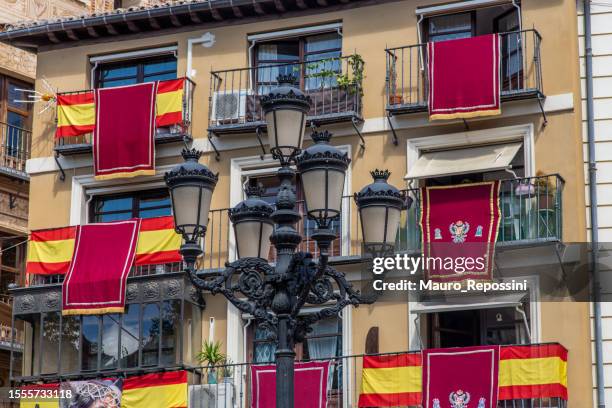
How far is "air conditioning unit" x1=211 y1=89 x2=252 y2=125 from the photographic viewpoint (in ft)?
90.3

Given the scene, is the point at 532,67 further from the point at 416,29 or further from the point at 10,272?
the point at 10,272

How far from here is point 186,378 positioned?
86.8 feet

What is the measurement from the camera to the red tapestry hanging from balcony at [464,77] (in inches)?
1000

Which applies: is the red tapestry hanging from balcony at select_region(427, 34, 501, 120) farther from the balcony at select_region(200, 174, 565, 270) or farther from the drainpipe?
the drainpipe

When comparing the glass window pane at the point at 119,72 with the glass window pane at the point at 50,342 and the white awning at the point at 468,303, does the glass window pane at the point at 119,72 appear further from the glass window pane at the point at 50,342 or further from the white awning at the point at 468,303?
the white awning at the point at 468,303

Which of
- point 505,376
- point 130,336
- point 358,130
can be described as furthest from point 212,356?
point 505,376

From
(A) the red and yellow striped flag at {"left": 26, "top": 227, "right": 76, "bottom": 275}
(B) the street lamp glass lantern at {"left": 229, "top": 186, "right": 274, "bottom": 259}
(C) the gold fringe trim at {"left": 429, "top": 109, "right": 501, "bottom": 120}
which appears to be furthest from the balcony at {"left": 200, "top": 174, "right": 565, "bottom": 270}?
(B) the street lamp glass lantern at {"left": 229, "top": 186, "right": 274, "bottom": 259}

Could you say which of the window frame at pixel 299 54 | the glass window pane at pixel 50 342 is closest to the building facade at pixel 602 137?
the window frame at pixel 299 54

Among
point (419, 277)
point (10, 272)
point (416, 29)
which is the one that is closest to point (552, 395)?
point (419, 277)

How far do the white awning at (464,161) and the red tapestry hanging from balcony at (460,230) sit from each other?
0.88ft

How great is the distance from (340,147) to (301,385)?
14.4 feet

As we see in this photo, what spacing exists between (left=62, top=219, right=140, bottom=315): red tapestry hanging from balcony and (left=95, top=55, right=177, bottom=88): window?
10.3 ft

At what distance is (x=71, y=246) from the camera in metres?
27.9

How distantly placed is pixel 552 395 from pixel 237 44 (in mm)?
9065
